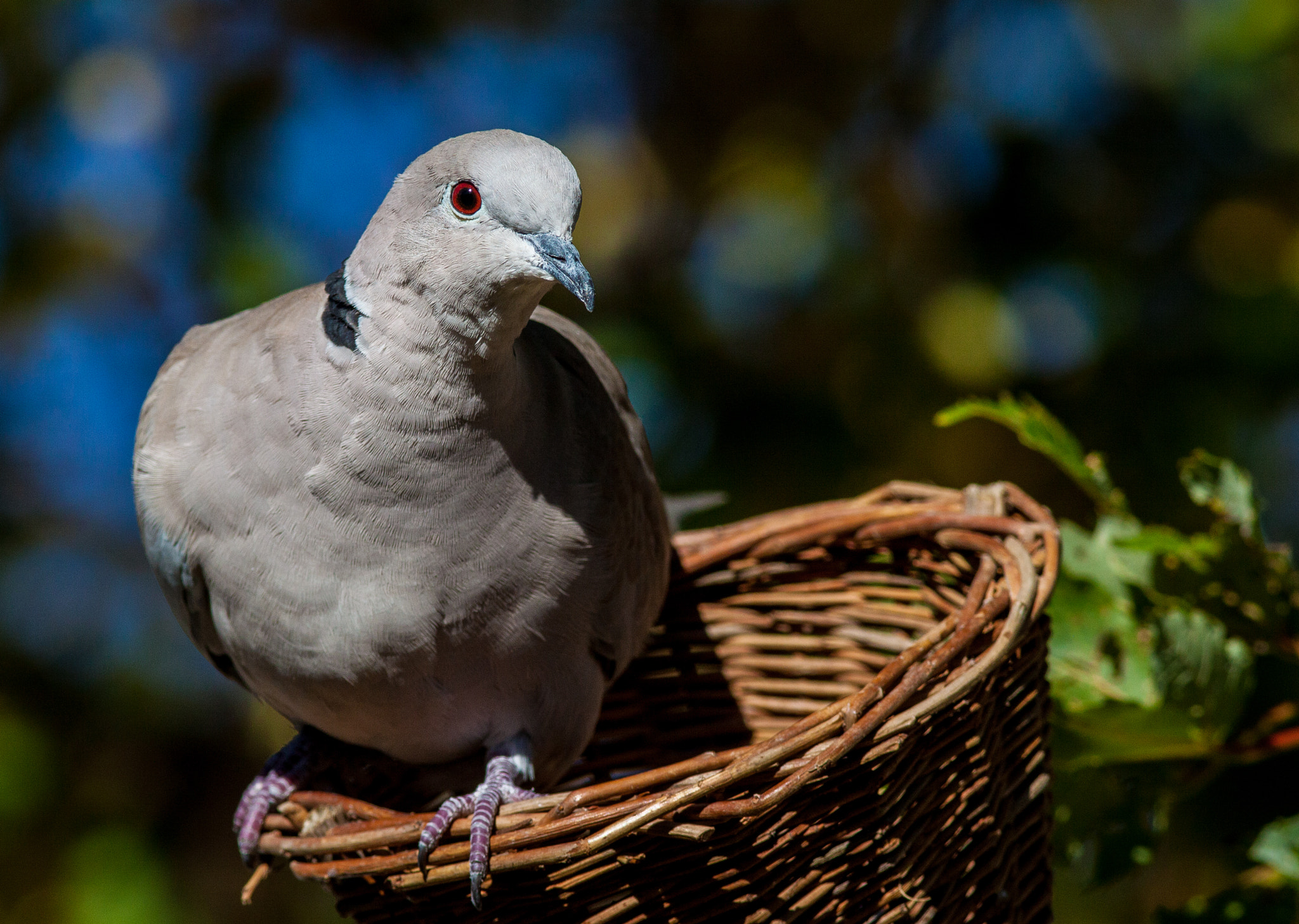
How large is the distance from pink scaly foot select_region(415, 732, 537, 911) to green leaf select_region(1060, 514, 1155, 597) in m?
0.77

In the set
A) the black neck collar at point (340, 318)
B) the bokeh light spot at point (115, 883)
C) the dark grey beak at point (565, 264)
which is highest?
the dark grey beak at point (565, 264)

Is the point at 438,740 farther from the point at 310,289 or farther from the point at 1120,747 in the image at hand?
the point at 1120,747

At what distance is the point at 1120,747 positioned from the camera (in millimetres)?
1504

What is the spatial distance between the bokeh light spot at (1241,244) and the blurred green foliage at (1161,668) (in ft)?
3.63

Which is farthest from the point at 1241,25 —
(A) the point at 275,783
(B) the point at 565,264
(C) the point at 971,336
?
(A) the point at 275,783

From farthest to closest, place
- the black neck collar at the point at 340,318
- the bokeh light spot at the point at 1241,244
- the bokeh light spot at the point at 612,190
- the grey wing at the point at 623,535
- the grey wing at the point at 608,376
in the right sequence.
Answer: the bokeh light spot at the point at 612,190 < the bokeh light spot at the point at 1241,244 < the grey wing at the point at 608,376 < the grey wing at the point at 623,535 < the black neck collar at the point at 340,318

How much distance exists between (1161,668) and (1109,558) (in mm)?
236

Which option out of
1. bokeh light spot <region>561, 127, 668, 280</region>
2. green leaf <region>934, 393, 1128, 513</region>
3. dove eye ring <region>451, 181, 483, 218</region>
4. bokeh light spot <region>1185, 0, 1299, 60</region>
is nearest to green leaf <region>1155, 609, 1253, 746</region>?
green leaf <region>934, 393, 1128, 513</region>

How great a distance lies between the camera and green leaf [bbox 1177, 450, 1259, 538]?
4.77ft

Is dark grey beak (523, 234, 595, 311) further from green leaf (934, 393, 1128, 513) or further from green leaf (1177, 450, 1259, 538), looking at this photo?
green leaf (1177, 450, 1259, 538)

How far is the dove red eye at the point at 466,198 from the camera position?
4.33ft

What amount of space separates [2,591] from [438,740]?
2.22 m

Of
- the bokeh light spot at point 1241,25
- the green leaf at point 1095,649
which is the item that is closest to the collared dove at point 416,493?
the green leaf at point 1095,649

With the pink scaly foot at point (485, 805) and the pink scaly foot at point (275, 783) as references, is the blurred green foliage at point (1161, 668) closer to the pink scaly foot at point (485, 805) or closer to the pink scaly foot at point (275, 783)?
the pink scaly foot at point (485, 805)
